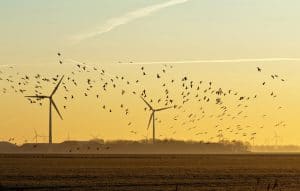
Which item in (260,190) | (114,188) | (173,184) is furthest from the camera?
(173,184)

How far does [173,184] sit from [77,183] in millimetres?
12708

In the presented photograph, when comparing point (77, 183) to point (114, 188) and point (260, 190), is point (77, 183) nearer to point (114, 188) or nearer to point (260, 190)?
point (114, 188)

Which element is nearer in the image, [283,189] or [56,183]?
[283,189]

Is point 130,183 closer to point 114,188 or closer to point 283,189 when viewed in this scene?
point 114,188

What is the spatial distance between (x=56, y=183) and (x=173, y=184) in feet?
50.3

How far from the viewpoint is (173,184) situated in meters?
111

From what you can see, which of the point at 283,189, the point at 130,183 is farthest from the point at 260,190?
the point at 130,183

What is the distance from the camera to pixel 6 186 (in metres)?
103

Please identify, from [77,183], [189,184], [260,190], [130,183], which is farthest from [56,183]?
[260,190]

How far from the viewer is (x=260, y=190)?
3780 inches

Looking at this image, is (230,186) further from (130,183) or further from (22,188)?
(22,188)

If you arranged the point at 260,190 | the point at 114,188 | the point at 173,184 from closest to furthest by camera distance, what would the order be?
the point at 260,190 → the point at 114,188 → the point at 173,184

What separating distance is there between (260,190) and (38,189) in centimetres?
2526

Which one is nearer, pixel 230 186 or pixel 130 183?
pixel 230 186
